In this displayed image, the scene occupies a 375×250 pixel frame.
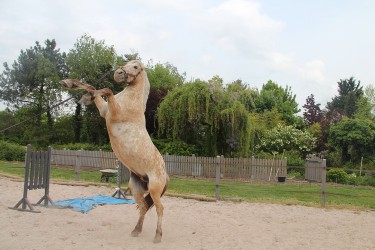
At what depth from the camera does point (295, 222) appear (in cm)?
830

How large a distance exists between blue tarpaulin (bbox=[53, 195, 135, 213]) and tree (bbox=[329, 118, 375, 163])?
16.6m

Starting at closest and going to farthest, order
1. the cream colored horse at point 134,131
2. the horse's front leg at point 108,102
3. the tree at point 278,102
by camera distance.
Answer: the horse's front leg at point 108,102
the cream colored horse at point 134,131
the tree at point 278,102

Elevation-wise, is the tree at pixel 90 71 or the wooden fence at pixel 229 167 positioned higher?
the tree at pixel 90 71

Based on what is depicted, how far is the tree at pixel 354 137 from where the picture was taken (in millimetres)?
22578

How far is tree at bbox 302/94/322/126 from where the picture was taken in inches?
1411

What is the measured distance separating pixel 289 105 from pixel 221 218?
3392 centimetres

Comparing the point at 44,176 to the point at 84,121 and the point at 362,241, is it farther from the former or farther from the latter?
the point at 84,121

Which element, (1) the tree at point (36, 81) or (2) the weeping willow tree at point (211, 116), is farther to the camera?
(1) the tree at point (36, 81)

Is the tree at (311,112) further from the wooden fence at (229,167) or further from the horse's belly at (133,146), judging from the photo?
the horse's belly at (133,146)

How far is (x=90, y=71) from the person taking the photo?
103 feet

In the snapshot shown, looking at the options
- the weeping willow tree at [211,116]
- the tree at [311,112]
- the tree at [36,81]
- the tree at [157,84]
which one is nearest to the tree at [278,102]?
the tree at [311,112]

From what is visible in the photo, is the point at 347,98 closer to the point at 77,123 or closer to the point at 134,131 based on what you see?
the point at 77,123

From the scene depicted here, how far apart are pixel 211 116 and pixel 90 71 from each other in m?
15.0

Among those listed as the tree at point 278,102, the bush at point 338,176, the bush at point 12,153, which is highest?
the tree at point 278,102
